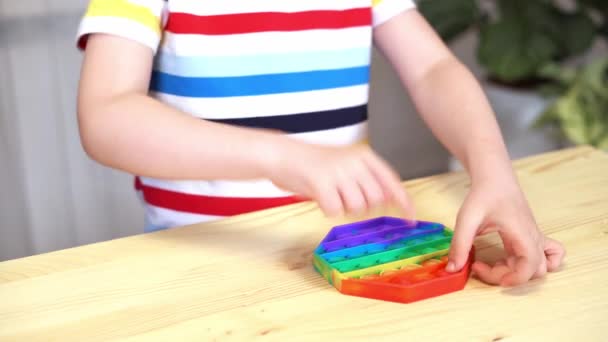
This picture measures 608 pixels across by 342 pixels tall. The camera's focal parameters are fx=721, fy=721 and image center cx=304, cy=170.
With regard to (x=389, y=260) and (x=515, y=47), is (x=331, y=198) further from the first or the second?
(x=515, y=47)

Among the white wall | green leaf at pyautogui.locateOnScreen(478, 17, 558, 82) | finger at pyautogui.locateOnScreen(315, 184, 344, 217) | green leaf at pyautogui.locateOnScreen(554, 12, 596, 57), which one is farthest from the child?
green leaf at pyautogui.locateOnScreen(554, 12, 596, 57)

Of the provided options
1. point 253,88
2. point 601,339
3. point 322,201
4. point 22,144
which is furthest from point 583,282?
point 22,144

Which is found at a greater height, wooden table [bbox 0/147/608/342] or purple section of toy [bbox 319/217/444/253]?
purple section of toy [bbox 319/217/444/253]

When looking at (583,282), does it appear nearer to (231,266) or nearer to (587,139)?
(231,266)

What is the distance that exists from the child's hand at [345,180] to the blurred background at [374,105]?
1.13 metres

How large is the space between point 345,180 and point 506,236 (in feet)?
0.57

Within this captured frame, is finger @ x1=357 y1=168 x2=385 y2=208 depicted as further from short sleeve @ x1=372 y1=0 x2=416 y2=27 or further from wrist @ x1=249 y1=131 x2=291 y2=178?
short sleeve @ x1=372 y1=0 x2=416 y2=27

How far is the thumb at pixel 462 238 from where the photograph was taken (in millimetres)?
556

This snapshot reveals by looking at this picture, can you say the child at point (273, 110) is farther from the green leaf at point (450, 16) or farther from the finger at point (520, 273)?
the green leaf at point (450, 16)

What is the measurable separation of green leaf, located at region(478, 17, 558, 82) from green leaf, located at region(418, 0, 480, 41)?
92 mm

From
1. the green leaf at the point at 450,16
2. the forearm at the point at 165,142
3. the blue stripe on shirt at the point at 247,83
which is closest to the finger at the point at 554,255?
the forearm at the point at 165,142

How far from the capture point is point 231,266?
1.93 feet

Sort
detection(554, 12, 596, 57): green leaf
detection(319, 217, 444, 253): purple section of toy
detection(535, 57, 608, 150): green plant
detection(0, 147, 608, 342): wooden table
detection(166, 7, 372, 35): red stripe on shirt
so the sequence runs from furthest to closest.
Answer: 1. detection(554, 12, 596, 57): green leaf
2. detection(535, 57, 608, 150): green plant
3. detection(166, 7, 372, 35): red stripe on shirt
4. detection(319, 217, 444, 253): purple section of toy
5. detection(0, 147, 608, 342): wooden table

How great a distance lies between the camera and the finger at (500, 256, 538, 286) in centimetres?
55
